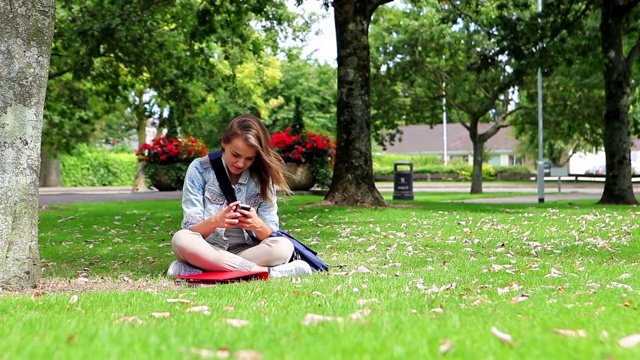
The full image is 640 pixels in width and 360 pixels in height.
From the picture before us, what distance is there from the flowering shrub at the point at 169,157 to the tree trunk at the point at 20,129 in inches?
739

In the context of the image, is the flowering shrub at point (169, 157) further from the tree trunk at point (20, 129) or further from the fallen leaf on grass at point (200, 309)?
the fallen leaf on grass at point (200, 309)

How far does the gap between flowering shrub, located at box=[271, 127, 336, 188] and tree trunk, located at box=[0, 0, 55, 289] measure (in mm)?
15507

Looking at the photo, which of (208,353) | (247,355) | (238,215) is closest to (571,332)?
(247,355)

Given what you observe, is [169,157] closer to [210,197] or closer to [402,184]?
[402,184]

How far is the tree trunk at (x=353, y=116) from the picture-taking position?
654 inches

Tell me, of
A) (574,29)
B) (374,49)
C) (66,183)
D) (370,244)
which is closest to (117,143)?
(66,183)

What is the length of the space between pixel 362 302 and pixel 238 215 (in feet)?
6.00

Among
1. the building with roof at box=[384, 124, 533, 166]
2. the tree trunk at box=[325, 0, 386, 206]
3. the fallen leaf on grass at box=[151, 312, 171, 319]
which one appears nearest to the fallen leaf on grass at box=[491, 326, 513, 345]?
the fallen leaf on grass at box=[151, 312, 171, 319]

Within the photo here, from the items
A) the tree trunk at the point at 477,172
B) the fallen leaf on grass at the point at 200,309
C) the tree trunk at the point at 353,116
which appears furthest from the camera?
the tree trunk at the point at 477,172

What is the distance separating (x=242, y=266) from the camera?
673 cm

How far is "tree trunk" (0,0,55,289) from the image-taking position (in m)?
6.10

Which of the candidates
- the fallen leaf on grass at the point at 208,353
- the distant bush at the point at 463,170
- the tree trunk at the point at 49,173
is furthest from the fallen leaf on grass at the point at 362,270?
the distant bush at the point at 463,170

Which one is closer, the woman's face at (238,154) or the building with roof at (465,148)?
the woman's face at (238,154)

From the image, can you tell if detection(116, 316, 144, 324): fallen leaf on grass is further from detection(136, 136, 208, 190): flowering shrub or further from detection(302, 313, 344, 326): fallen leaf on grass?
detection(136, 136, 208, 190): flowering shrub
